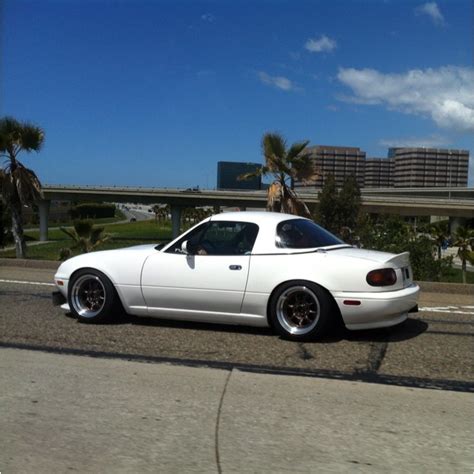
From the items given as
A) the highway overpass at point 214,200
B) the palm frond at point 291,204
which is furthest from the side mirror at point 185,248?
the highway overpass at point 214,200

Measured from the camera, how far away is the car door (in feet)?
20.5

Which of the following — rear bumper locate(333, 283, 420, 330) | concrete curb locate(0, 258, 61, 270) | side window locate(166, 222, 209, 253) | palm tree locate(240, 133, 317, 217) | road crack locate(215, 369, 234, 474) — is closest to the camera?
road crack locate(215, 369, 234, 474)

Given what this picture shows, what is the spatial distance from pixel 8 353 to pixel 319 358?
115 inches

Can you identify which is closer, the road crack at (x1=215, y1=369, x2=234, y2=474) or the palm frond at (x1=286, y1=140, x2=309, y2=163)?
the road crack at (x1=215, y1=369, x2=234, y2=474)

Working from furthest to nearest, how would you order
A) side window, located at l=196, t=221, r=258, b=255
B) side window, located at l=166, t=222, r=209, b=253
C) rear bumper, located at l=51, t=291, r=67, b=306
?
1. rear bumper, located at l=51, t=291, r=67, b=306
2. side window, located at l=166, t=222, r=209, b=253
3. side window, located at l=196, t=221, r=258, b=255

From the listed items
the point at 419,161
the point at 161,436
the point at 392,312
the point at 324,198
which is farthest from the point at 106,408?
the point at 419,161

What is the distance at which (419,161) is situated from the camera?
108 metres

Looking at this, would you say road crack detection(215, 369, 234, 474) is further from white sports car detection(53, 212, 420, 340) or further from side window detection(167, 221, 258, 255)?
side window detection(167, 221, 258, 255)

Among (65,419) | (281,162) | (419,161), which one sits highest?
(419,161)

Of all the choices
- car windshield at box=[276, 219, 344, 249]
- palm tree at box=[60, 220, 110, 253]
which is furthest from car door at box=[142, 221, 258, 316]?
palm tree at box=[60, 220, 110, 253]

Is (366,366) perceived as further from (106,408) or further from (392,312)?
(106,408)

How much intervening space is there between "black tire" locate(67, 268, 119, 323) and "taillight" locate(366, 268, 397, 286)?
9.44 ft

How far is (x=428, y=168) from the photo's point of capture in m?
108

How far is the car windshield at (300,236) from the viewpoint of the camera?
6254mm
